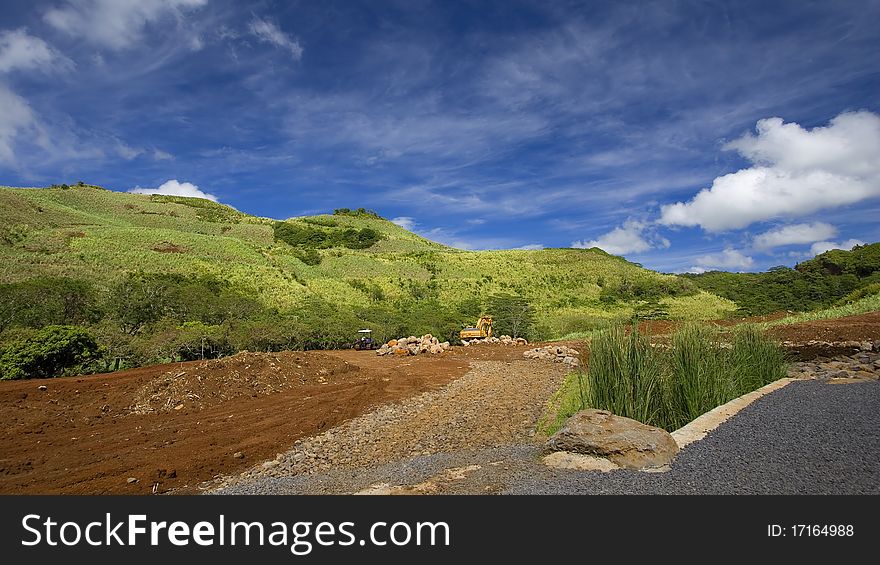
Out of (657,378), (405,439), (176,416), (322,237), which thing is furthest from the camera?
(322,237)

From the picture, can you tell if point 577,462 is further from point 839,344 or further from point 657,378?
point 839,344

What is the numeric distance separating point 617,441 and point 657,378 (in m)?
2.05

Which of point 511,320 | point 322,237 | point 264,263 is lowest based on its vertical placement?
point 511,320

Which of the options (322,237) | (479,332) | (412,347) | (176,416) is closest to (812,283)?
(479,332)

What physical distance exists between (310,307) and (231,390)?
59.5 ft

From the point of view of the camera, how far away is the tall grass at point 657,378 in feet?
21.0

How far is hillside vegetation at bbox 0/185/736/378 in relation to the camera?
18484mm

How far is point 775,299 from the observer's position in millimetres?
37969

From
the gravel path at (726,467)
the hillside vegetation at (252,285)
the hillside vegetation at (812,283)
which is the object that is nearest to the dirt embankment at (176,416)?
the gravel path at (726,467)

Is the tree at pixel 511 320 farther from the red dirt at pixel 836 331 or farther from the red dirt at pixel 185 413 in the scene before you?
the red dirt at pixel 836 331

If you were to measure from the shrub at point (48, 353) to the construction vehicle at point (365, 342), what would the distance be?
10.8 meters

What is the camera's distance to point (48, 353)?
1391 centimetres

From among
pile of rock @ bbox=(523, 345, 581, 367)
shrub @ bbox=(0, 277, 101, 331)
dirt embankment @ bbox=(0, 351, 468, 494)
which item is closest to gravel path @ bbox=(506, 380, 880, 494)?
dirt embankment @ bbox=(0, 351, 468, 494)

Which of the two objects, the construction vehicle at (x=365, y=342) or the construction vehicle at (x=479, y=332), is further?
the construction vehicle at (x=479, y=332)
